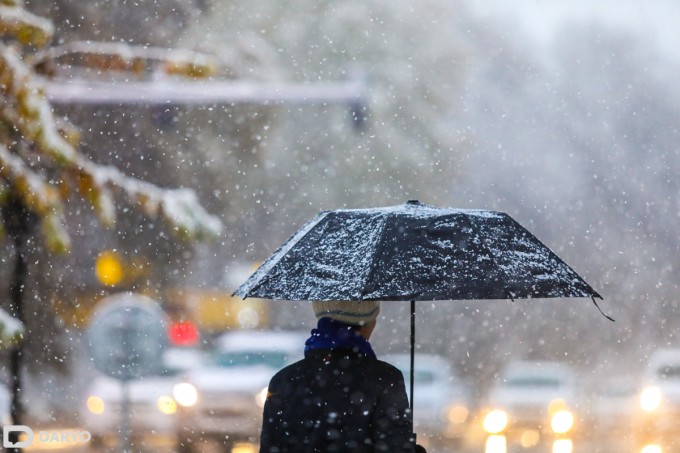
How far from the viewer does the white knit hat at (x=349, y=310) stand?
4.17m

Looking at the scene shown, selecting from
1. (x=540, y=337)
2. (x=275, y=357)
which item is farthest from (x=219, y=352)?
(x=540, y=337)

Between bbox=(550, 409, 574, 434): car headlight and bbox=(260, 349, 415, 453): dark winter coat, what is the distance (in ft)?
50.3

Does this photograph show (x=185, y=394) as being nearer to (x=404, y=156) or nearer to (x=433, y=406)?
(x=433, y=406)

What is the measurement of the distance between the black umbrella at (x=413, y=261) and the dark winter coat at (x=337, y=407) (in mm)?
259

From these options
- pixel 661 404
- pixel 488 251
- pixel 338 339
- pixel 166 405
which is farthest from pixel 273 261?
pixel 166 405

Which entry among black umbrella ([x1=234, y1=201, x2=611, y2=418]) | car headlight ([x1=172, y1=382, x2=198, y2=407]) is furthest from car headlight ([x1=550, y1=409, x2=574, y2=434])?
black umbrella ([x1=234, y1=201, x2=611, y2=418])

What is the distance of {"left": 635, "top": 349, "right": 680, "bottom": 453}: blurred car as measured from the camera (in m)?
18.3

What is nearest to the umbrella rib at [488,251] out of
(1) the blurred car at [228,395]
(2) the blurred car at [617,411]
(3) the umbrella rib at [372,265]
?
(3) the umbrella rib at [372,265]

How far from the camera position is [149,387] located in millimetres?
20891

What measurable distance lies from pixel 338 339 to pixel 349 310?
187 millimetres

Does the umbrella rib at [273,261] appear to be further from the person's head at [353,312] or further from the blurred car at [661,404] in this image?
the blurred car at [661,404]

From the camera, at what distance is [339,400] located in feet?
13.1

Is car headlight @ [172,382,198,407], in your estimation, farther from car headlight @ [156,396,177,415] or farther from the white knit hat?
the white knit hat

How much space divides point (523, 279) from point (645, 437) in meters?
15.4
